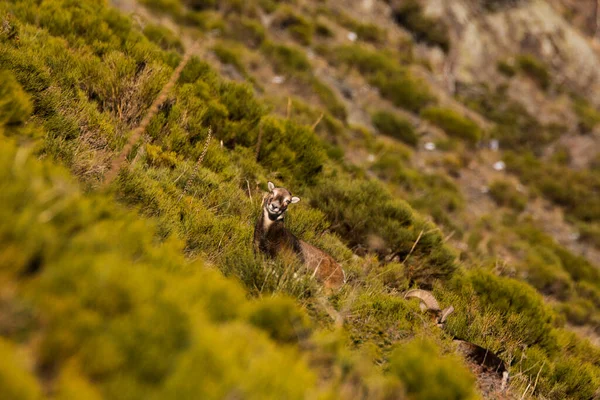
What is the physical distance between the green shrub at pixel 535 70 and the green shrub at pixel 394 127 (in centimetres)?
2036

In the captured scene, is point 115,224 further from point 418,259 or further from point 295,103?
point 295,103

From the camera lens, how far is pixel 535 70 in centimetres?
3519

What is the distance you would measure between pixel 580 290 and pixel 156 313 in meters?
14.2

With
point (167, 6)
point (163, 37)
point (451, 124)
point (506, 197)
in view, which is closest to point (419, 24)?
point (451, 124)

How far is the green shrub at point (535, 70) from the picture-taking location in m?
34.9

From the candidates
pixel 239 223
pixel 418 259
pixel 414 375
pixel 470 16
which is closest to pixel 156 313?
pixel 414 375

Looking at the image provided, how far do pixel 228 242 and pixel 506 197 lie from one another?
690 inches

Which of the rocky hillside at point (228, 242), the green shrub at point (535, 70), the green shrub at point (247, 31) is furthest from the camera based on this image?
the green shrub at point (535, 70)

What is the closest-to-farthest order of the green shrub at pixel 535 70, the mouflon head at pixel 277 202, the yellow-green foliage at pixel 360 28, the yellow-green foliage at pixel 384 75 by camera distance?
the mouflon head at pixel 277 202 < the yellow-green foliage at pixel 384 75 < the yellow-green foliage at pixel 360 28 < the green shrub at pixel 535 70

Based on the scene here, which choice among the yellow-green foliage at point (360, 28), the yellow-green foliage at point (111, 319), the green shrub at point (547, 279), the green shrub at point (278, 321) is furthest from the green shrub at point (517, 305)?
the yellow-green foliage at point (360, 28)

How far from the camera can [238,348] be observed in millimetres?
1876

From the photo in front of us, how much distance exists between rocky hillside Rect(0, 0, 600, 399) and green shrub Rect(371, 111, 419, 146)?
0.09 meters

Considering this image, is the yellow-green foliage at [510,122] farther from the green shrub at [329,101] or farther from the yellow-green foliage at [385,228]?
the yellow-green foliage at [385,228]

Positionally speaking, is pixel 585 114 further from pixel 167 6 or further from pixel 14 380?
pixel 14 380
